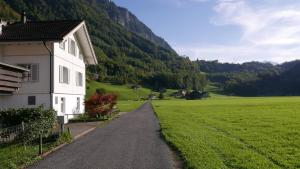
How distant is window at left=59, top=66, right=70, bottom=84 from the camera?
3203 cm

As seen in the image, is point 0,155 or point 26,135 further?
point 26,135

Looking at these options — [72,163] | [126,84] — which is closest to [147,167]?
[72,163]

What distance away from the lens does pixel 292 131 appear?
23.5 metres

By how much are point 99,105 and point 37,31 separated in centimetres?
1071

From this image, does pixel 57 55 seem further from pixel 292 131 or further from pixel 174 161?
pixel 174 161

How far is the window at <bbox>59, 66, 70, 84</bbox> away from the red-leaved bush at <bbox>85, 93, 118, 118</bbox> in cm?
508

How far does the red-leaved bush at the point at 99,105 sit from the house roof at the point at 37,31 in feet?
27.3

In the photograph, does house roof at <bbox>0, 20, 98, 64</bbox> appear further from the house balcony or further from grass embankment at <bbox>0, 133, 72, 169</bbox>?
the house balcony

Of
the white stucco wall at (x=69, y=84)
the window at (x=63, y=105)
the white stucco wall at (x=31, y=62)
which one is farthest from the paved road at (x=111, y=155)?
the window at (x=63, y=105)

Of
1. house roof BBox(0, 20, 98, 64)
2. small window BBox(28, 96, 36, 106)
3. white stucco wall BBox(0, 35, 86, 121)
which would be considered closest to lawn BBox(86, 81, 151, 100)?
house roof BBox(0, 20, 98, 64)

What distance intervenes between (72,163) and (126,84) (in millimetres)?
185117

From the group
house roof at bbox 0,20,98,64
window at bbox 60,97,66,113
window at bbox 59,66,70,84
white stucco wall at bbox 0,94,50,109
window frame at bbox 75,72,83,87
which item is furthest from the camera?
window frame at bbox 75,72,83,87

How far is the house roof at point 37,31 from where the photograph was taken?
29000 mm

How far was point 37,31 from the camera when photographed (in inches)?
1216
